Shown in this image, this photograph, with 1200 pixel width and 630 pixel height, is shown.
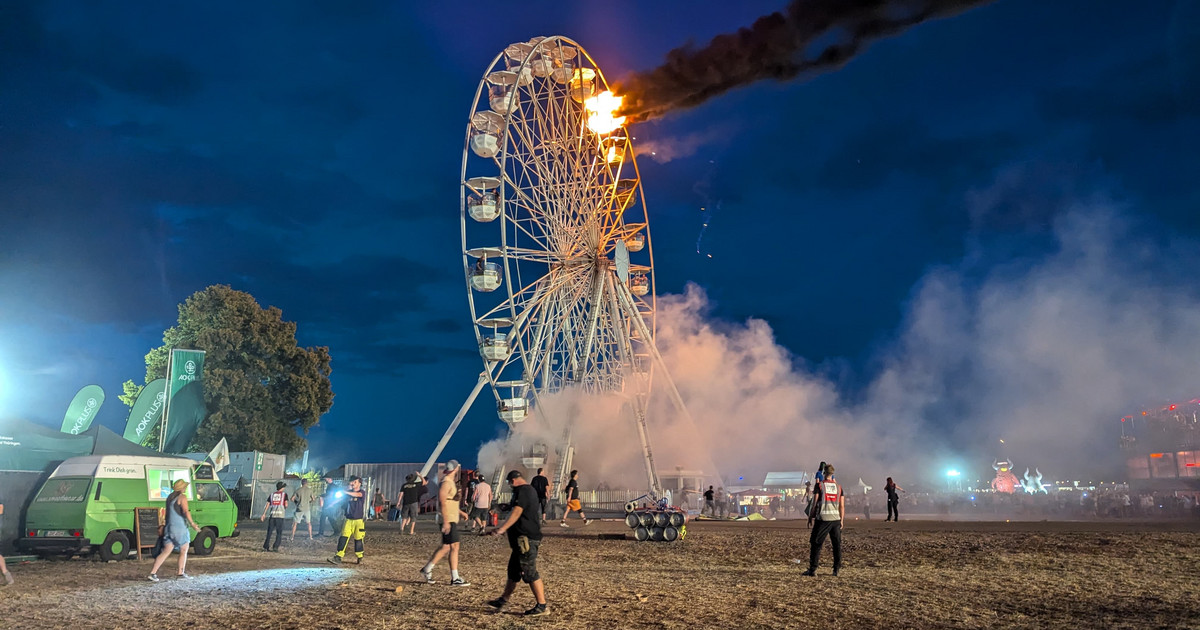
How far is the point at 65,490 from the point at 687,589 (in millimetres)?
12703

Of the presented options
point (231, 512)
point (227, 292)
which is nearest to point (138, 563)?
point (231, 512)

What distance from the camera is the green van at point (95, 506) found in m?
15.4

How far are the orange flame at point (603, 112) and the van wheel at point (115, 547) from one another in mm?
23418

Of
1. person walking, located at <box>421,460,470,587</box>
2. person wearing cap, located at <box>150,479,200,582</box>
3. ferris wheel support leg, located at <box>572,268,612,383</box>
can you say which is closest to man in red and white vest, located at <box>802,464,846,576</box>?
person walking, located at <box>421,460,470,587</box>

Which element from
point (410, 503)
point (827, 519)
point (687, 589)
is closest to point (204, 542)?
point (410, 503)

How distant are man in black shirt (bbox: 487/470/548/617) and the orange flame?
1007 inches

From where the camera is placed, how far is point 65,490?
15797 millimetres

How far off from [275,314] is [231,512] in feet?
90.0

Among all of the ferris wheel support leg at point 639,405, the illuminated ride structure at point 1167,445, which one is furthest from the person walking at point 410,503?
the illuminated ride structure at point 1167,445

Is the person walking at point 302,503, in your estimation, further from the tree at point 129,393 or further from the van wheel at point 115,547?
the tree at point 129,393

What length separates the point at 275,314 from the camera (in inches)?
1746

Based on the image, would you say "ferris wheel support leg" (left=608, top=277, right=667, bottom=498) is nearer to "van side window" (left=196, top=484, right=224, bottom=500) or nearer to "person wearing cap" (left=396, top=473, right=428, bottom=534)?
"person wearing cap" (left=396, top=473, right=428, bottom=534)

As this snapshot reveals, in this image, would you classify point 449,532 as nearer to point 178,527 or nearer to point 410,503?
point 178,527

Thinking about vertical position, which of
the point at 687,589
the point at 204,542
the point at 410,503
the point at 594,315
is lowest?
the point at 204,542
